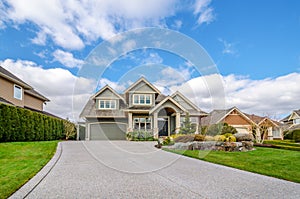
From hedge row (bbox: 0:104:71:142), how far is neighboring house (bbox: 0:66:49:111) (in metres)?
1.90

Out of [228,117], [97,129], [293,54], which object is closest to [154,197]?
[293,54]

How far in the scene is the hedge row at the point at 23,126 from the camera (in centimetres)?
1541

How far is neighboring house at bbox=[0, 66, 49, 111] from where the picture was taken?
19869 mm

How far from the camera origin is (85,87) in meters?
7.37

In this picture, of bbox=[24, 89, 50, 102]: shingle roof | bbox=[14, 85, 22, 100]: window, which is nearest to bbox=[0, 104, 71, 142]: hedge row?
bbox=[14, 85, 22, 100]: window

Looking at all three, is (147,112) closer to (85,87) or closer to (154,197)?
(85,87)

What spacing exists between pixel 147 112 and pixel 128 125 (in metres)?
2.43

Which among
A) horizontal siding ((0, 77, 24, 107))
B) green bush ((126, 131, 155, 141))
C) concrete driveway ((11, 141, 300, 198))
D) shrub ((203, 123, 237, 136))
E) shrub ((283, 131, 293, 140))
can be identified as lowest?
shrub ((283, 131, 293, 140))

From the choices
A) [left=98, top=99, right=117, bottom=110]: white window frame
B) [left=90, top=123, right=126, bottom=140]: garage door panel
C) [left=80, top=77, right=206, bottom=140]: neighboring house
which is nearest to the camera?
[left=80, top=77, right=206, bottom=140]: neighboring house

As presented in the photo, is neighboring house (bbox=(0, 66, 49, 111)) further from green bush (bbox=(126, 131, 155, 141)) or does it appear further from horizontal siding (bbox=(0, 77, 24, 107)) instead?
green bush (bbox=(126, 131, 155, 141))

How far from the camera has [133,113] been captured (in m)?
25.2

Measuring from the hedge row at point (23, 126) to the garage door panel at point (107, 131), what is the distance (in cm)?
Answer: 411

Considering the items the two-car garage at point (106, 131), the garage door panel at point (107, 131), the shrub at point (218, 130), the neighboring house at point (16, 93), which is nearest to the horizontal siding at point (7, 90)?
the neighboring house at point (16, 93)

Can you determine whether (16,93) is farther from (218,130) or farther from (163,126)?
(218,130)
